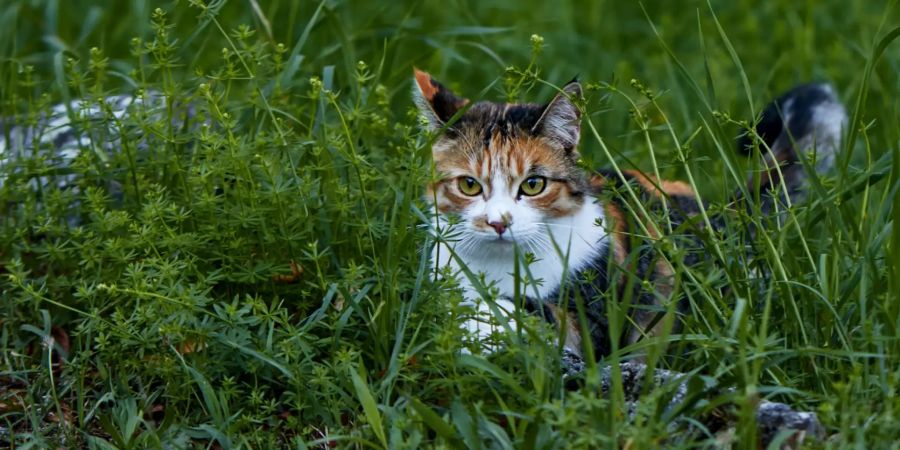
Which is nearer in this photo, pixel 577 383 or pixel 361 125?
pixel 577 383

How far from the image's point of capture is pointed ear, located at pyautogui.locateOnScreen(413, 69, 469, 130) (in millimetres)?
3582

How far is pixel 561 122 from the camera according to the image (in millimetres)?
3559

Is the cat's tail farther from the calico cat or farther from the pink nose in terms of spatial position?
the pink nose

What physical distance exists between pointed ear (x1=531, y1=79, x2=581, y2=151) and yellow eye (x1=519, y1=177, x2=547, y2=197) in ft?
0.42

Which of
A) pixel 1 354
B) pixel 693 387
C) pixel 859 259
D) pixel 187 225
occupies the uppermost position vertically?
pixel 859 259

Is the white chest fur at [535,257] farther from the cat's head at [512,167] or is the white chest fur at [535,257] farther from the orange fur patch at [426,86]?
the orange fur patch at [426,86]

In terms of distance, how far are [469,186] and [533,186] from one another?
0.19 metres

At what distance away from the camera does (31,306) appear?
142 inches

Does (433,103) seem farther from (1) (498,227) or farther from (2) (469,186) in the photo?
(1) (498,227)

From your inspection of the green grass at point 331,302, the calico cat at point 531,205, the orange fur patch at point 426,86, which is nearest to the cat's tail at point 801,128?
the green grass at point 331,302

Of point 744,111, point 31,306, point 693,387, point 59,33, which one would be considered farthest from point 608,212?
point 59,33

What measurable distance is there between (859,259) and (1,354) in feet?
7.95

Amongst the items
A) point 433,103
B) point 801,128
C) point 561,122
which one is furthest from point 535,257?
point 801,128

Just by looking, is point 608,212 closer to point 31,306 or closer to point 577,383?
point 577,383
